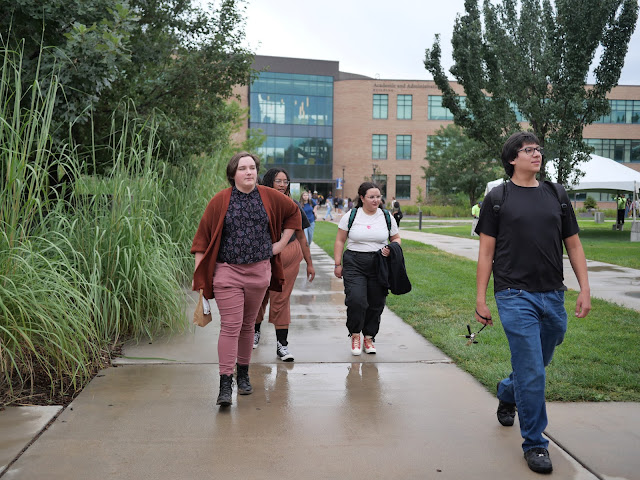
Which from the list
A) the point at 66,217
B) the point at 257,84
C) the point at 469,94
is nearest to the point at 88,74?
the point at 66,217

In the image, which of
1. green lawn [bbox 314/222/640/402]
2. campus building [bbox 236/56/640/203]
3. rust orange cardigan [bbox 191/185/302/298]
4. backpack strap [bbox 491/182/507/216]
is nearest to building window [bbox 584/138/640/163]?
campus building [bbox 236/56/640/203]

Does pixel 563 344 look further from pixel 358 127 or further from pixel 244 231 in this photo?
pixel 358 127

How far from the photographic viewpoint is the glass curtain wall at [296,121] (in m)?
74.4

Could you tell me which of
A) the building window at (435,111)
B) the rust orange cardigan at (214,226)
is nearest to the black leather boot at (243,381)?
the rust orange cardigan at (214,226)

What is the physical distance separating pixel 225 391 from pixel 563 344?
373cm

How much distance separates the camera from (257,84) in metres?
73.1

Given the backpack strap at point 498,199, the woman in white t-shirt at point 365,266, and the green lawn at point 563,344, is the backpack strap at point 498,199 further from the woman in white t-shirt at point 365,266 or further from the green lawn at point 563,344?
the woman in white t-shirt at point 365,266

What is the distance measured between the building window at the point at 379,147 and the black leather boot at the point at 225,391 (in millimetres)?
73259

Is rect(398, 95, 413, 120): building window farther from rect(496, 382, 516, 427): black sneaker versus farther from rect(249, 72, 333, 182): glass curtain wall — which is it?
rect(496, 382, 516, 427): black sneaker

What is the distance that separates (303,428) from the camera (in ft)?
13.9

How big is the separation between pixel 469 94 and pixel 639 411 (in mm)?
18055

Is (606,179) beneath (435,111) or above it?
beneath

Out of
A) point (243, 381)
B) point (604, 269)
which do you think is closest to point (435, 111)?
point (604, 269)

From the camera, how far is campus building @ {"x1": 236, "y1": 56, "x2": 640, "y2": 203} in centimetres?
7506
